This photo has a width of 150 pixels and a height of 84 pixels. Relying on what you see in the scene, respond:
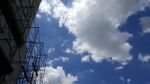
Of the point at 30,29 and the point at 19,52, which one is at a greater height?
the point at 30,29

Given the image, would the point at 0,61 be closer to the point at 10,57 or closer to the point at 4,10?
the point at 10,57

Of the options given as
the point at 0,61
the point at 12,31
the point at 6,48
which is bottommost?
the point at 0,61

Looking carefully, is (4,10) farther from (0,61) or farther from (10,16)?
(0,61)

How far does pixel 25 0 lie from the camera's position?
27.5 metres

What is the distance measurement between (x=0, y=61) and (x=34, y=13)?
9414 mm

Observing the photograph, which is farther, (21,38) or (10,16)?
(21,38)

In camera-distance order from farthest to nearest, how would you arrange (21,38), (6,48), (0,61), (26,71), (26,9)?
(26,71)
(26,9)
(21,38)
(6,48)
(0,61)

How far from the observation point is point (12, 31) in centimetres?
2456

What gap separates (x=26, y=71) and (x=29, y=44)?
211cm

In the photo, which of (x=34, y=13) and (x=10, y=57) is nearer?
(x=10, y=57)

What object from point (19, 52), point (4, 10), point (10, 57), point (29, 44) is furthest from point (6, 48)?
point (29, 44)

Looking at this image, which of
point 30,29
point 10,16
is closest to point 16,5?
point 10,16

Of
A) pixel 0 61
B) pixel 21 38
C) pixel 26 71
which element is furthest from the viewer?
pixel 26 71

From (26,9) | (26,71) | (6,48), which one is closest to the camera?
(6,48)
